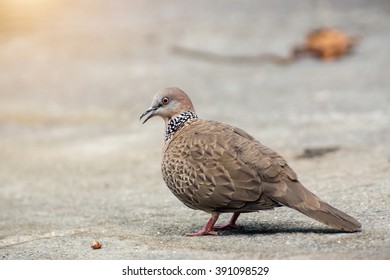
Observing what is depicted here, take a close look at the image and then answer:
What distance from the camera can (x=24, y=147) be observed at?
36.6 feet

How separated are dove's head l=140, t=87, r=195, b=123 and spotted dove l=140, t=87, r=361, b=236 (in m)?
0.21

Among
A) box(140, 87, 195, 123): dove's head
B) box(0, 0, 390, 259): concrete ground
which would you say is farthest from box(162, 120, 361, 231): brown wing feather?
box(140, 87, 195, 123): dove's head

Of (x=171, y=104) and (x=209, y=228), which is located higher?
(x=171, y=104)

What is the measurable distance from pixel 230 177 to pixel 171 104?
0.99 metres

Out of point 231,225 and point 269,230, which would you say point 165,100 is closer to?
point 231,225

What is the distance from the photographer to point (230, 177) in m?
5.51

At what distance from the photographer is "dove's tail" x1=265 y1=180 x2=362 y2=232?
5.26m

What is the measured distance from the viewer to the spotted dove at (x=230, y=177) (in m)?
5.35

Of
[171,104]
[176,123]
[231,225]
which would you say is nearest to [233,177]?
[231,225]

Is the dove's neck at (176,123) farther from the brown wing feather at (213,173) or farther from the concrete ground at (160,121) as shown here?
the concrete ground at (160,121)

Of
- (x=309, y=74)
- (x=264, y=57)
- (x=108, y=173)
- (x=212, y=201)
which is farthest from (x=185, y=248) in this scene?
(x=264, y=57)

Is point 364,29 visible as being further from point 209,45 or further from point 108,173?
point 108,173

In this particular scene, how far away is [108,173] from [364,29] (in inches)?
311

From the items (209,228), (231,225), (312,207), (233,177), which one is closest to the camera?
(312,207)
